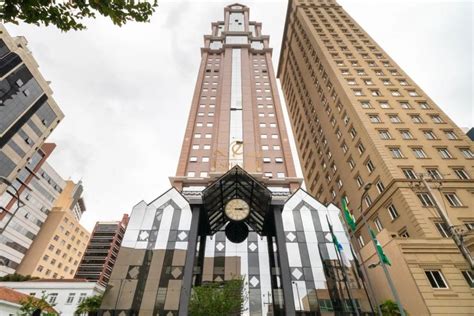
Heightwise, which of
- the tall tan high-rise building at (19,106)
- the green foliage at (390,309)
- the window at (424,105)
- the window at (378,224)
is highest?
the tall tan high-rise building at (19,106)

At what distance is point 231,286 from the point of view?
1875 centimetres

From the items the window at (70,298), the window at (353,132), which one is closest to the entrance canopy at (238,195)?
the window at (353,132)

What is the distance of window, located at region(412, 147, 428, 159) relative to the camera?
92.7 feet

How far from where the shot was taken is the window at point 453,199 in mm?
23758

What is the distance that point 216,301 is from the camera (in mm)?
16922

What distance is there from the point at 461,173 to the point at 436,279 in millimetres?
14300

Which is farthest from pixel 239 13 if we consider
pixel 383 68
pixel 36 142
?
pixel 36 142

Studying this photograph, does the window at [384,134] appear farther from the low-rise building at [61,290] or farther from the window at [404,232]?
the low-rise building at [61,290]

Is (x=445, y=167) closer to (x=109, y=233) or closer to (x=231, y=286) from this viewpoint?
(x=231, y=286)

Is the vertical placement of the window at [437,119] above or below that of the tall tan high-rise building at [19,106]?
below

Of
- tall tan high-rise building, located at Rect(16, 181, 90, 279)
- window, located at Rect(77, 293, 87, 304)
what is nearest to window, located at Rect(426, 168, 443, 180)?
window, located at Rect(77, 293, 87, 304)

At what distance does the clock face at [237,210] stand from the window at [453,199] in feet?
67.0

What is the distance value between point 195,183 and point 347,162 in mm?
22581

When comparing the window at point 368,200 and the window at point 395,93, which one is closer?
the window at point 368,200
